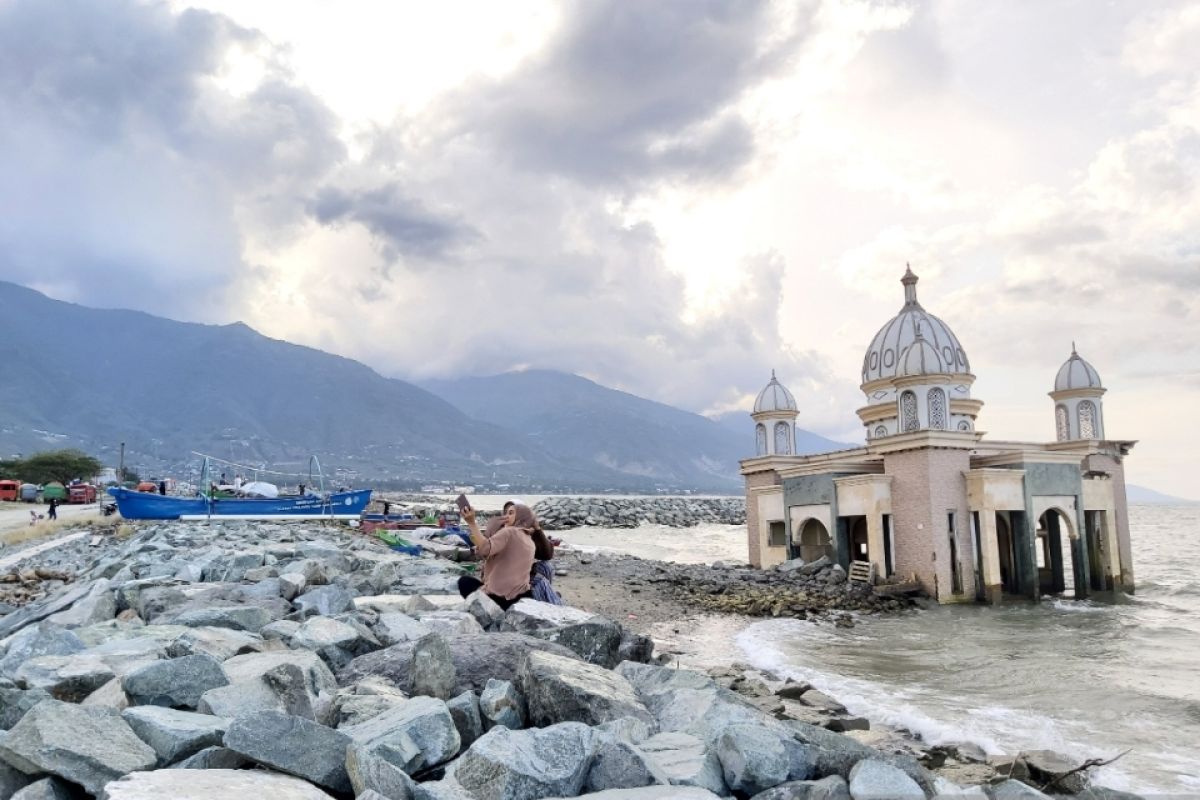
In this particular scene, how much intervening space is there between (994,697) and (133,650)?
10.5 metres

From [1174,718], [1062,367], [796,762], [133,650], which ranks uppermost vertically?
[1062,367]

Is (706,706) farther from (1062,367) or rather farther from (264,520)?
(264,520)

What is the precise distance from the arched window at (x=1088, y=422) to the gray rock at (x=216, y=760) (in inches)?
1117

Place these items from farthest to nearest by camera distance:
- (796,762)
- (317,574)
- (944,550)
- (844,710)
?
1. (944,550)
2. (317,574)
3. (844,710)
4. (796,762)

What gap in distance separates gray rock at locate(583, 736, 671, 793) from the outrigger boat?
93.9 feet

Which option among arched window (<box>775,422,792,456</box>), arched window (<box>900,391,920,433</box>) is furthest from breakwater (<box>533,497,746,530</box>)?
arched window (<box>900,391,920,433</box>)

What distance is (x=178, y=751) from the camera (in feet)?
12.2

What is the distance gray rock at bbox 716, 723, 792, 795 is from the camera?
4078 mm

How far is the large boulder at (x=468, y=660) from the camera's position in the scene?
17.9 ft

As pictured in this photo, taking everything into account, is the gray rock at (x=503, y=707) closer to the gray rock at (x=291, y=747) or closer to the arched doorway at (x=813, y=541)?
the gray rock at (x=291, y=747)

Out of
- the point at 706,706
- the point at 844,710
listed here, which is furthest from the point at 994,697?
the point at 706,706

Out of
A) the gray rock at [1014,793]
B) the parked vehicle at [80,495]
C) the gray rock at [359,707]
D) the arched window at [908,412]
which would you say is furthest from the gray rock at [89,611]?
the parked vehicle at [80,495]

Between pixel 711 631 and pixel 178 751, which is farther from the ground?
pixel 178 751

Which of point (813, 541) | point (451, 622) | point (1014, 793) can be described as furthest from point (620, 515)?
point (1014, 793)
